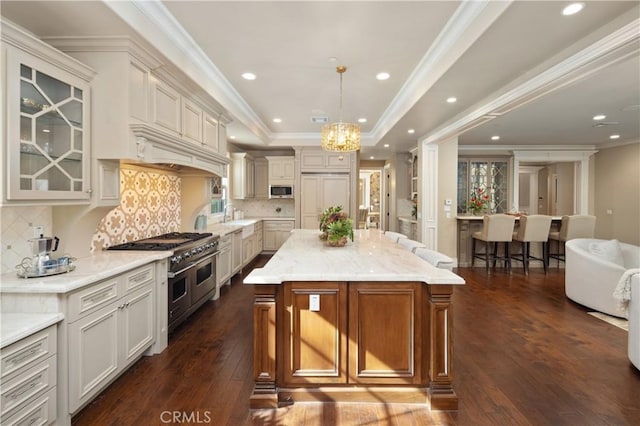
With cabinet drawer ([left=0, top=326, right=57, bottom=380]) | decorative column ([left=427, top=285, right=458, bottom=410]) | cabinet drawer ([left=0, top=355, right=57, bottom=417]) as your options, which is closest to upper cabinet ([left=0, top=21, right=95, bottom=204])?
cabinet drawer ([left=0, top=326, right=57, bottom=380])

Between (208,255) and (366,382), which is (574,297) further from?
(208,255)

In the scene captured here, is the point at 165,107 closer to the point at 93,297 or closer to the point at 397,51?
the point at 93,297

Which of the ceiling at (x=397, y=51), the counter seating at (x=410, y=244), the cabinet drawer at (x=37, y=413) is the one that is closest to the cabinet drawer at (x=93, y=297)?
the cabinet drawer at (x=37, y=413)

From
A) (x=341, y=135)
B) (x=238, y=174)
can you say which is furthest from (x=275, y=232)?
(x=341, y=135)

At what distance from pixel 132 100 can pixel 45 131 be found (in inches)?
25.1

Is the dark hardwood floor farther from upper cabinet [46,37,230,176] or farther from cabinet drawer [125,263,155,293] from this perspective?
upper cabinet [46,37,230,176]

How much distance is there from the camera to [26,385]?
158cm

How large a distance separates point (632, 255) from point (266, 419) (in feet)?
16.7

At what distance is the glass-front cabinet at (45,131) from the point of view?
1.72 metres

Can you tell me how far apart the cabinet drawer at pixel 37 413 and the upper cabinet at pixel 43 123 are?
3.54 feet

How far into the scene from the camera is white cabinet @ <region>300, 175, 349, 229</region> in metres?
7.07

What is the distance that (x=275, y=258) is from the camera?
2562mm

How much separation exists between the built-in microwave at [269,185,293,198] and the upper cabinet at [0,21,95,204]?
500 cm

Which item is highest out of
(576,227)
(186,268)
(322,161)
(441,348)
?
(322,161)
